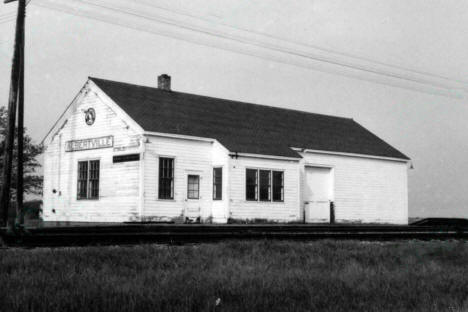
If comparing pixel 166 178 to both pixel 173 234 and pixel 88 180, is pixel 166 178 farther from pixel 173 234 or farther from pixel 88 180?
pixel 173 234

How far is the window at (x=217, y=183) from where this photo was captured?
26.0 meters

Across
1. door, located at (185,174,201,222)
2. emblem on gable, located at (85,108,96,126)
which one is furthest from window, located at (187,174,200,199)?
emblem on gable, located at (85,108,96,126)

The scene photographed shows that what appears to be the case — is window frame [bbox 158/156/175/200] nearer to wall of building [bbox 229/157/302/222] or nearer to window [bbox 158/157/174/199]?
window [bbox 158/157/174/199]

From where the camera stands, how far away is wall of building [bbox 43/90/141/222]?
24500 millimetres

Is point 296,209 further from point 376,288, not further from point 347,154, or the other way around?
point 376,288

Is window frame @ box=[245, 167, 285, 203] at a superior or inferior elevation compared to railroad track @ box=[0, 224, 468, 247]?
superior

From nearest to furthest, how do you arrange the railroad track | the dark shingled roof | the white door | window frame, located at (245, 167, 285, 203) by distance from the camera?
the railroad track, the dark shingled roof, window frame, located at (245, 167, 285, 203), the white door

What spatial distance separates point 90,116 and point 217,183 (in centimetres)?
646

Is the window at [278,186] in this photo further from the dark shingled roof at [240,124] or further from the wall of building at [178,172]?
the wall of building at [178,172]

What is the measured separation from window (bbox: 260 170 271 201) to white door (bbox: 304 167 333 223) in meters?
3.36

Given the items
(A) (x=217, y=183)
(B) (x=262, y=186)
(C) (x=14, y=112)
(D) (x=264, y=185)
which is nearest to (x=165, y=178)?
(A) (x=217, y=183)

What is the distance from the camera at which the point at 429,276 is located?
26.7 ft

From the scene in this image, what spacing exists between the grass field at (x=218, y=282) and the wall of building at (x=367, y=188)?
65.3ft

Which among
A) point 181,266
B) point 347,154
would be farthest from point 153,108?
point 181,266
